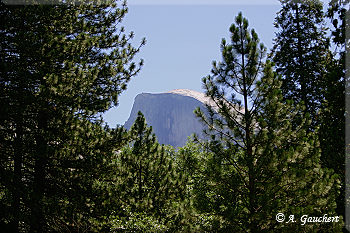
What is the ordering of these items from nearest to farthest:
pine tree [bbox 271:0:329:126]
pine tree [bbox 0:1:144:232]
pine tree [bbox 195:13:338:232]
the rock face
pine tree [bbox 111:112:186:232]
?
pine tree [bbox 195:13:338:232], pine tree [bbox 0:1:144:232], pine tree [bbox 111:112:186:232], pine tree [bbox 271:0:329:126], the rock face

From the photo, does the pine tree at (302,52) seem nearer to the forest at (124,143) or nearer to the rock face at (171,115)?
the forest at (124,143)

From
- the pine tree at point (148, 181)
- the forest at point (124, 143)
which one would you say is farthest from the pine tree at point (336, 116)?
the pine tree at point (148, 181)

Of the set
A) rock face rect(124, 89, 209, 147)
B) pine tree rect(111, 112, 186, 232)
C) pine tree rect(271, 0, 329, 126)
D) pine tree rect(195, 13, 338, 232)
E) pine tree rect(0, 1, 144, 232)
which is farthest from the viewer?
rock face rect(124, 89, 209, 147)

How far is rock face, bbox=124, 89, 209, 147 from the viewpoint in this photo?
161 metres

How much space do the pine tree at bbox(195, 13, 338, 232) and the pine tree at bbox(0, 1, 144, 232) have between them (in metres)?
3.69

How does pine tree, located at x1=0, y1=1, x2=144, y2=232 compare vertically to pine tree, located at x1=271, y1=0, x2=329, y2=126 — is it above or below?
below

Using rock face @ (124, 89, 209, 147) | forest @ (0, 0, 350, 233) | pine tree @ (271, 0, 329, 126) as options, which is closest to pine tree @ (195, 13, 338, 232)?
forest @ (0, 0, 350, 233)

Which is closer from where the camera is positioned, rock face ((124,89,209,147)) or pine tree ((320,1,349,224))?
pine tree ((320,1,349,224))

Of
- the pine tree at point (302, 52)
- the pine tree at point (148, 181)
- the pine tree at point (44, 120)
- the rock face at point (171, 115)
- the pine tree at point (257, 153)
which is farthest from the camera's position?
the rock face at point (171, 115)

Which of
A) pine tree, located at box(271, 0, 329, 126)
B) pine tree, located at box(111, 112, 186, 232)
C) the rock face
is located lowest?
pine tree, located at box(111, 112, 186, 232)

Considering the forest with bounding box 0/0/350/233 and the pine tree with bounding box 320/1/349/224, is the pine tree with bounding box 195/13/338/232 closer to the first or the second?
the forest with bounding box 0/0/350/233

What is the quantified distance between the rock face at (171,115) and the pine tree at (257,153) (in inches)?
5742

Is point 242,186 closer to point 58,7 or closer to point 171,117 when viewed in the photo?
point 58,7

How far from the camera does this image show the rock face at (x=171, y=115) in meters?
161
